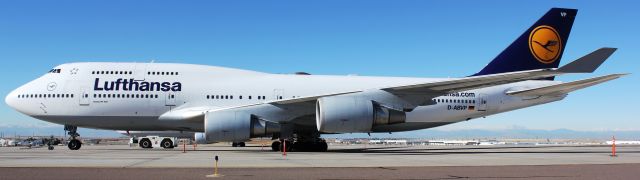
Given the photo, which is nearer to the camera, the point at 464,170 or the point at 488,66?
the point at 464,170

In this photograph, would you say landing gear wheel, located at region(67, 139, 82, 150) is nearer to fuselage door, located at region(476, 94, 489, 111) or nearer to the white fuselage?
the white fuselage

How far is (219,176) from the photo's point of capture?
10.2 metres

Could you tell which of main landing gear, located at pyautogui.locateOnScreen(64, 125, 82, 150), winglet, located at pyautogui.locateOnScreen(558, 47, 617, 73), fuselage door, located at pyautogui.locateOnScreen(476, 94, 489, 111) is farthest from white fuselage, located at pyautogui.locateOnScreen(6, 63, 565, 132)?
winglet, located at pyautogui.locateOnScreen(558, 47, 617, 73)

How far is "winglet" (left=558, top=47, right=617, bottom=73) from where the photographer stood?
18062 mm

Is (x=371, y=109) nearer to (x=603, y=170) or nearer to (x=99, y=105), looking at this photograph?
(x=603, y=170)

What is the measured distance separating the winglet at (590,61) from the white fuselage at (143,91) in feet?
27.7

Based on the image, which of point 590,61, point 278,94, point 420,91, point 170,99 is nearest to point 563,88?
point 590,61

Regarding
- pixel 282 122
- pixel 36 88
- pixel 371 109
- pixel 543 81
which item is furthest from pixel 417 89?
pixel 36 88

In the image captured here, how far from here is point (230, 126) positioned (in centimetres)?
2042

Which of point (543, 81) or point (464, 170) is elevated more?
point (543, 81)

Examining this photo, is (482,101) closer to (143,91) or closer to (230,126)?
(230,126)

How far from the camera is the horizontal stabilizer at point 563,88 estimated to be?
64.4 feet

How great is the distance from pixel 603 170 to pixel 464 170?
9.50 feet

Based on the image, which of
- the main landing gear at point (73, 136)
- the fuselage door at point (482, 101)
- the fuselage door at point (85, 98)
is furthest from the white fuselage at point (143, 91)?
the fuselage door at point (482, 101)
